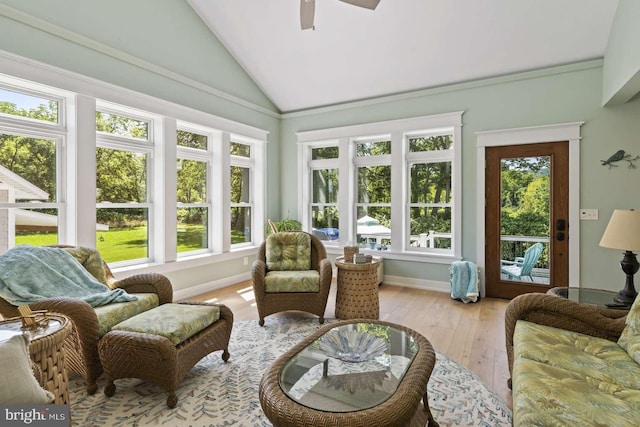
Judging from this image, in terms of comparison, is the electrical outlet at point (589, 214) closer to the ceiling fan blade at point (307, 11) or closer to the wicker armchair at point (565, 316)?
the wicker armchair at point (565, 316)

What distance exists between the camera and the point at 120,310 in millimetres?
2402

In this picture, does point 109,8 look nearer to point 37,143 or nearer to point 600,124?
point 37,143

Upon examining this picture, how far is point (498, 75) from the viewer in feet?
14.3

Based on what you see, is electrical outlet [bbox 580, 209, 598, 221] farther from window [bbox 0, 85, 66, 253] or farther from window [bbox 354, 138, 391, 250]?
window [bbox 0, 85, 66, 253]

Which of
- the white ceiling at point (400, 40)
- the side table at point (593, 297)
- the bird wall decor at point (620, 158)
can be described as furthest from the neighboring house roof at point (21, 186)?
the bird wall decor at point (620, 158)

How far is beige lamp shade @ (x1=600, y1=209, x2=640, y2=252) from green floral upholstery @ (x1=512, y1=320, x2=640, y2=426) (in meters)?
0.79

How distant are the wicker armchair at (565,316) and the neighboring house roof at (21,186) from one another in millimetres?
4135

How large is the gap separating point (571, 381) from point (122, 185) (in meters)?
4.31

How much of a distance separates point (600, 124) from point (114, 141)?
218 inches

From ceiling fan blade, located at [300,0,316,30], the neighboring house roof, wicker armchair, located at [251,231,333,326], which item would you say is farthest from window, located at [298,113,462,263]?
the neighboring house roof

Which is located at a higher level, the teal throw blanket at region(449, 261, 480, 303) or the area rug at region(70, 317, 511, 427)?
the teal throw blanket at region(449, 261, 480, 303)

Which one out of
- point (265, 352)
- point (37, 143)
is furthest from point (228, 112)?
point (265, 352)

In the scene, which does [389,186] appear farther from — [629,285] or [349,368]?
[349,368]

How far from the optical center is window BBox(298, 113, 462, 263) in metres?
4.80
